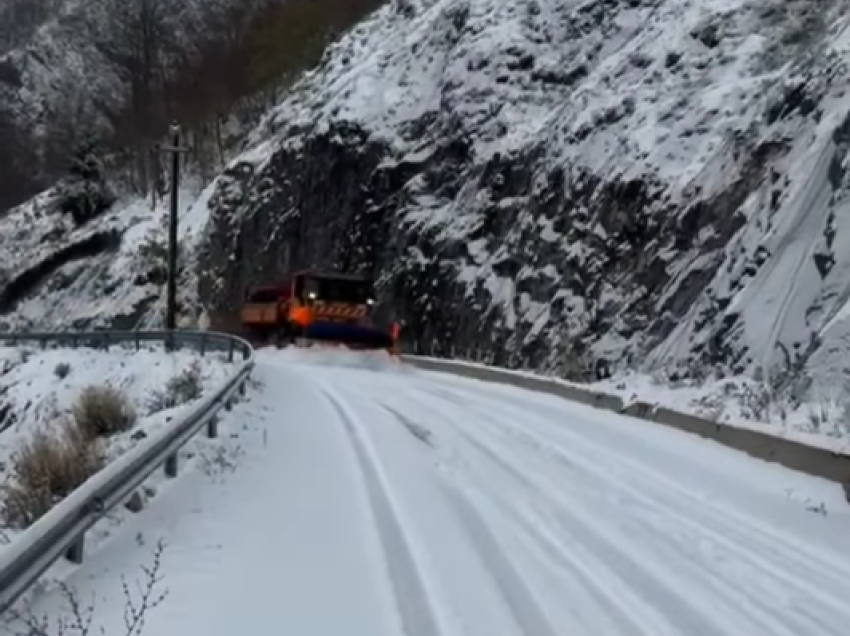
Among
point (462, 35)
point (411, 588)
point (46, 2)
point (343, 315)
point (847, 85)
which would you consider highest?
point (46, 2)

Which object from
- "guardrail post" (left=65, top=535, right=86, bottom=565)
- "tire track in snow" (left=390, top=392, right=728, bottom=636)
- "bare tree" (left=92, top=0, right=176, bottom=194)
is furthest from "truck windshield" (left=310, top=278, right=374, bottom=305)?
"bare tree" (left=92, top=0, right=176, bottom=194)

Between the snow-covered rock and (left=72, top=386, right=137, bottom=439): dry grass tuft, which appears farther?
the snow-covered rock

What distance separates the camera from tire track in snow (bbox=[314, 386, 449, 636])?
19.1 feet

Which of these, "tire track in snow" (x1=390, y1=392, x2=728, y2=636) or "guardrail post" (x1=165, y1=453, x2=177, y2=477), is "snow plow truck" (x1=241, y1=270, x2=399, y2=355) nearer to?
"guardrail post" (x1=165, y1=453, x2=177, y2=477)

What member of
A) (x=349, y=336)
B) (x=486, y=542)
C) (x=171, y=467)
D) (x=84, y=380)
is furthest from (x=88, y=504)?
(x=349, y=336)

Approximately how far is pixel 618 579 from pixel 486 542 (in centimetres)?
116

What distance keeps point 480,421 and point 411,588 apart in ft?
27.8

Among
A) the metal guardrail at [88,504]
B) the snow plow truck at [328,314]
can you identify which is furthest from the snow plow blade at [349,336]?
the metal guardrail at [88,504]

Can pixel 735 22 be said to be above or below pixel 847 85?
above

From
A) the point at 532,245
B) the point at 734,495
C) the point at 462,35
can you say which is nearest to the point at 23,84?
the point at 462,35

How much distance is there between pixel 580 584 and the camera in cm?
662

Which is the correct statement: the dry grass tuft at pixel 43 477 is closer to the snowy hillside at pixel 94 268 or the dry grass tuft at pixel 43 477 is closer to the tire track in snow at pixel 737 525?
the tire track in snow at pixel 737 525

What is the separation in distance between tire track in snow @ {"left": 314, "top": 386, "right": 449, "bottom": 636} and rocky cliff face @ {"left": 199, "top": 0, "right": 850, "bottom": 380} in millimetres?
7090

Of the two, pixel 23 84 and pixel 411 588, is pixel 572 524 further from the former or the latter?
pixel 23 84
